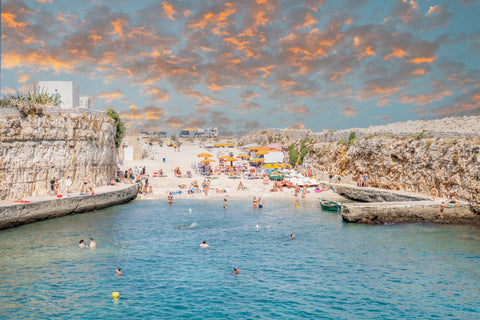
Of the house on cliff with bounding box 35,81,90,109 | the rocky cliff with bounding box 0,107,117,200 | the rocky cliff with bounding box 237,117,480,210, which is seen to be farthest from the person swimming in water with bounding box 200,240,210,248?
the house on cliff with bounding box 35,81,90,109

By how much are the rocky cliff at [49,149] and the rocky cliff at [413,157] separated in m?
28.4

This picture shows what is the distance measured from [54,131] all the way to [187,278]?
67.5 feet

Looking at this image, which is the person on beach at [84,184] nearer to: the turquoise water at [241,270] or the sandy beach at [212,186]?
the turquoise water at [241,270]

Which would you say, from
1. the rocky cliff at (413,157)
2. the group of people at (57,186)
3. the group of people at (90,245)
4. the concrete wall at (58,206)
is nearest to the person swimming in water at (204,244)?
the group of people at (90,245)

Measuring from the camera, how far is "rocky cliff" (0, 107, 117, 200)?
84.5 ft

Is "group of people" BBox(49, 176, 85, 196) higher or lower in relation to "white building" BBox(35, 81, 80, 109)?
lower

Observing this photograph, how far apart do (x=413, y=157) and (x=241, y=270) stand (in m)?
24.0

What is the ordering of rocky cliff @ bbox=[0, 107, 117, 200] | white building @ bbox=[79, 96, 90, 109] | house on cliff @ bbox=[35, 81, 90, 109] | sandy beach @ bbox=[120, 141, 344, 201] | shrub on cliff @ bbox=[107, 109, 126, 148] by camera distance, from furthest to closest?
1. white building @ bbox=[79, 96, 90, 109]
2. shrub on cliff @ bbox=[107, 109, 126, 148]
3. house on cliff @ bbox=[35, 81, 90, 109]
4. sandy beach @ bbox=[120, 141, 344, 201]
5. rocky cliff @ bbox=[0, 107, 117, 200]

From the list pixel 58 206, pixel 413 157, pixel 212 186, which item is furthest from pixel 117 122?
pixel 413 157

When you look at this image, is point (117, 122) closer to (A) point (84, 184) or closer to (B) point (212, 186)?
(A) point (84, 184)

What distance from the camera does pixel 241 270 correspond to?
642 inches

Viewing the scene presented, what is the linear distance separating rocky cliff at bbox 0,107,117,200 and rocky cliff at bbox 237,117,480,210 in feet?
Result: 93.2

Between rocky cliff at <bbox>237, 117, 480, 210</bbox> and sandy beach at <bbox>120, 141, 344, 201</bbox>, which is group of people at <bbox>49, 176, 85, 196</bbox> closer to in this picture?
sandy beach at <bbox>120, 141, 344, 201</bbox>

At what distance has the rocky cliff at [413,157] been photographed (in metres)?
27.4
